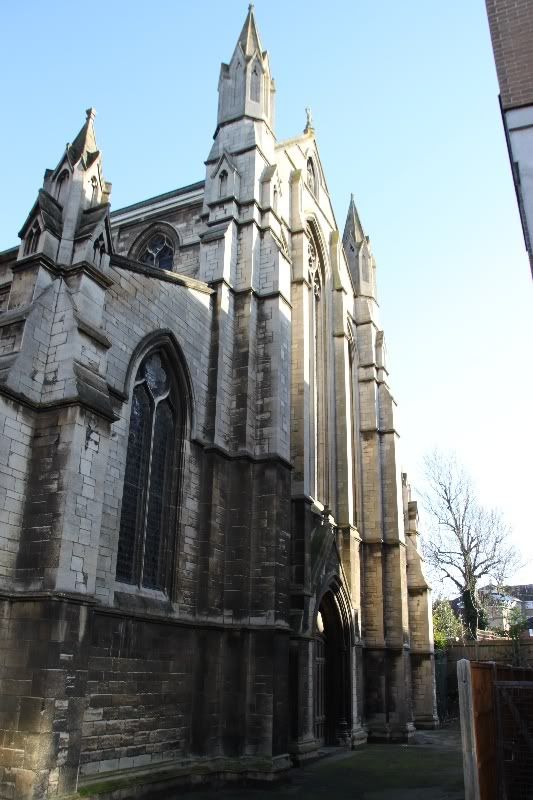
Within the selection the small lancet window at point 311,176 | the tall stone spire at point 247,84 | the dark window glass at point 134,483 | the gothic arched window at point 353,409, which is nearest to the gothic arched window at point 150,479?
the dark window glass at point 134,483

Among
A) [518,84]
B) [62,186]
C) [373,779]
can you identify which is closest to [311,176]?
[62,186]

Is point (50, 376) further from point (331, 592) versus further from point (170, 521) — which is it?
point (331, 592)

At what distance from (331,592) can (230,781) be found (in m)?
6.46

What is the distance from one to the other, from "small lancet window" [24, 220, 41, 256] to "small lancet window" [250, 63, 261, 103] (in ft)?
32.0

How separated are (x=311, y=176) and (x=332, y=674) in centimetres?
1630

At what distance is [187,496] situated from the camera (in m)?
13.4

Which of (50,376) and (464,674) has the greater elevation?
(50,376)

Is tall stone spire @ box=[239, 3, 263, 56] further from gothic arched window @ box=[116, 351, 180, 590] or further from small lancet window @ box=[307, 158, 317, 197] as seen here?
gothic arched window @ box=[116, 351, 180, 590]

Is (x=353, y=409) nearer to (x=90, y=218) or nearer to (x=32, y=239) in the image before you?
(x=90, y=218)

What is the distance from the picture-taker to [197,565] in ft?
43.9

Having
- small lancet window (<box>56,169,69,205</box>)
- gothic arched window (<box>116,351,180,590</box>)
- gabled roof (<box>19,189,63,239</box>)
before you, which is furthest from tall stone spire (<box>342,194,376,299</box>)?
gabled roof (<box>19,189,63,239</box>)

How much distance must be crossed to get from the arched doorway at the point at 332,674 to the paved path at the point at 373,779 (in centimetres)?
81

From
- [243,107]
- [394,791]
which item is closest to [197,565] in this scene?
[394,791]

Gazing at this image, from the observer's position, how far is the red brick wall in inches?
374
